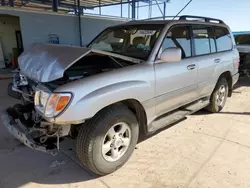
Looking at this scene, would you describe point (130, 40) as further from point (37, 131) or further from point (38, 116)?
point (37, 131)

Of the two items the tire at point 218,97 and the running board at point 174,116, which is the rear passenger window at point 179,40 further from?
the tire at point 218,97

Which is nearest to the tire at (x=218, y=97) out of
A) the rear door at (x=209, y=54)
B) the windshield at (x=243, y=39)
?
the rear door at (x=209, y=54)

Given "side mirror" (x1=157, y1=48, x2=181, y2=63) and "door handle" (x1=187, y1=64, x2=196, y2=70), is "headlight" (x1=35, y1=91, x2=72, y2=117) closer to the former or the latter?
"side mirror" (x1=157, y1=48, x2=181, y2=63)

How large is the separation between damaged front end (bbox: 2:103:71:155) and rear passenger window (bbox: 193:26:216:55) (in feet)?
8.60

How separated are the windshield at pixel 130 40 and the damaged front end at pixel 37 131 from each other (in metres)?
1.46

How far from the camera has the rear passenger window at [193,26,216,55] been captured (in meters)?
3.80

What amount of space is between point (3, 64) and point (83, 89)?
34.8 feet

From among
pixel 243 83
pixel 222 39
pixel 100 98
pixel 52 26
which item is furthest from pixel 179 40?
pixel 52 26

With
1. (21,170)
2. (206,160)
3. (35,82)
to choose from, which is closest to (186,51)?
(206,160)

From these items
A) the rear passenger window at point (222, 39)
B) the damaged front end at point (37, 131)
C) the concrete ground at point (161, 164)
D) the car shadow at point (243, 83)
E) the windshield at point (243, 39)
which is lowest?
the car shadow at point (243, 83)

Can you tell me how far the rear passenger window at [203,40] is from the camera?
380cm

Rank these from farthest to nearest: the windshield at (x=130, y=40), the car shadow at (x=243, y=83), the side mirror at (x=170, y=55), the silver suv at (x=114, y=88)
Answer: the car shadow at (x=243, y=83) < the windshield at (x=130, y=40) < the side mirror at (x=170, y=55) < the silver suv at (x=114, y=88)

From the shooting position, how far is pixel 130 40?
355cm

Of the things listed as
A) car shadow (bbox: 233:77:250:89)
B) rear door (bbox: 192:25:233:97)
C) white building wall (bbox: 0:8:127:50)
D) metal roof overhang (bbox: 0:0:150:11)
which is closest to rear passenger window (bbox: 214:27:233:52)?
rear door (bbox: 192:25:233:97)
